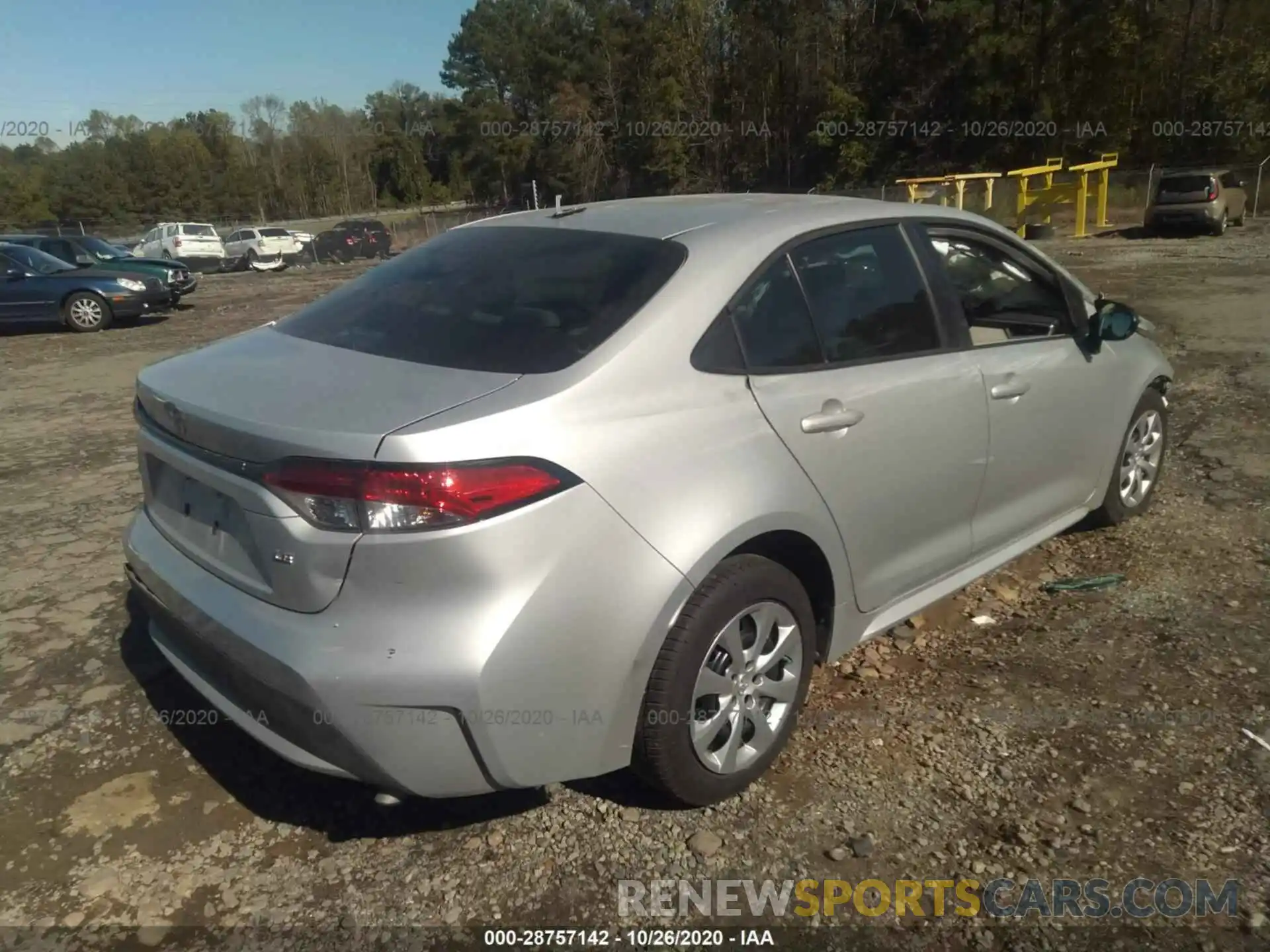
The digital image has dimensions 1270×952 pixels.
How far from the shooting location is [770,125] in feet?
163

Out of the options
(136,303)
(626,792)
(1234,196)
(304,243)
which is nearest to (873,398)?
(626,792)

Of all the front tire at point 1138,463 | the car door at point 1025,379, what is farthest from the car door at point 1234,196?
the car door at point 1025,379

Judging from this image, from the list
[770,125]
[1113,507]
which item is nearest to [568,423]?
[1113,507]

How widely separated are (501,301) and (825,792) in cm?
178

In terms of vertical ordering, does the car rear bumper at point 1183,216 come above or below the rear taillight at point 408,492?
below

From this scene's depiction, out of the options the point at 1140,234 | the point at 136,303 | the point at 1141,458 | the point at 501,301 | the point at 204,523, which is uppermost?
the point at 501,301

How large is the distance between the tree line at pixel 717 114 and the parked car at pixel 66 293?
33255 mm

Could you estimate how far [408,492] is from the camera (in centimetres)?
212

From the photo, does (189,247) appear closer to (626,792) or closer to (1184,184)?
(1184,184)

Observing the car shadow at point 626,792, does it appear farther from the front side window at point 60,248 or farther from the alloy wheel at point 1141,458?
the front side window at point 60,248

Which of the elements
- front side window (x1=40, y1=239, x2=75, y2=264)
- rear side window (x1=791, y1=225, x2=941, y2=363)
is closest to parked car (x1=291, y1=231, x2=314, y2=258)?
front side window (x1=40, y1=239, x2=75, y2=264)

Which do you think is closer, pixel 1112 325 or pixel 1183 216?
pixel 1112 325

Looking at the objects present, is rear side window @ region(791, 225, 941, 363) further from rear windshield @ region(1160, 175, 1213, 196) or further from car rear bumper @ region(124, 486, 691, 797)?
rear windshield @ region(1160, 175, 1213, 196)

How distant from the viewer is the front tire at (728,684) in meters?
2.48
